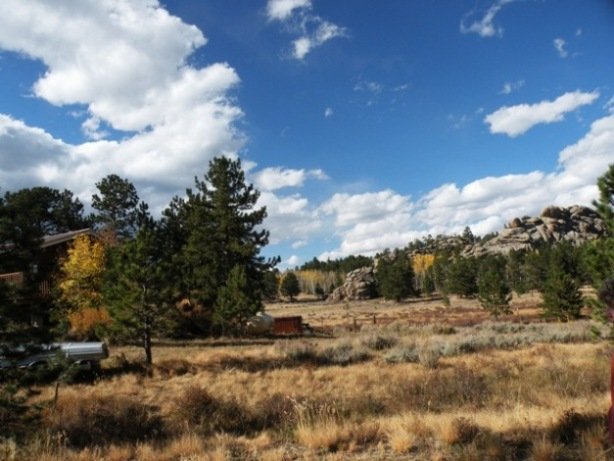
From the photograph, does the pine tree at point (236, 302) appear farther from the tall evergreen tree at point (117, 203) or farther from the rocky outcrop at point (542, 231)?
the rocky outcrop at point (542, 231)

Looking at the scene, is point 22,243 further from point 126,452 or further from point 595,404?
point 595,404

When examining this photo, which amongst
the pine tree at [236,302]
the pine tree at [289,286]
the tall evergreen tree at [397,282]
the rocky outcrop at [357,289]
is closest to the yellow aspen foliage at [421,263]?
the rocky outcrop at [357,289]

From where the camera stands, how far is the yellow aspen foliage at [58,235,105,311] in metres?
30.0


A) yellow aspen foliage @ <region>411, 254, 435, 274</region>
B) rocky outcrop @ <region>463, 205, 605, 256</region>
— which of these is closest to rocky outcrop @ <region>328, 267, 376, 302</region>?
yellow aspen foliage @ <region>411, 254, 435, 274</region>

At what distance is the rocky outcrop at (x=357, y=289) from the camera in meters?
124

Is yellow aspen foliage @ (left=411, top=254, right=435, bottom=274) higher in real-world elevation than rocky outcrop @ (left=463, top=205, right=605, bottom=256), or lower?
lower

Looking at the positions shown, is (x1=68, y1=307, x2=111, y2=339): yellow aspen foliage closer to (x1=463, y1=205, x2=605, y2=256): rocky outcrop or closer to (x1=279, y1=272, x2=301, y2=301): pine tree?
(x1=279, y1=272, x2=301, y2=301): pine tree

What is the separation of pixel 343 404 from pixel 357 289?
11306cm

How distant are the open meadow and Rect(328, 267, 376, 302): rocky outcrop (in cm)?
9674

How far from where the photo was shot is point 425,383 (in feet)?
45.0

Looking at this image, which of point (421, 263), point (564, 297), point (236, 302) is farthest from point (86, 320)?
point (421, 263)

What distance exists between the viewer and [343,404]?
12.3 m

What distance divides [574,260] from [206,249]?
66.3 meters

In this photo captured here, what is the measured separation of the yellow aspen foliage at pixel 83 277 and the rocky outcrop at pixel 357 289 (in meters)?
95.2
